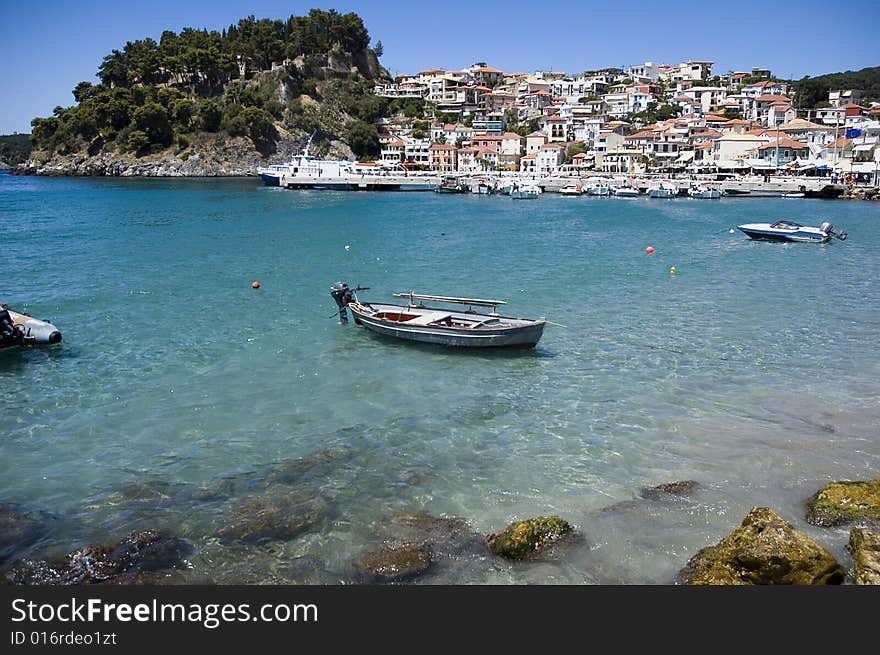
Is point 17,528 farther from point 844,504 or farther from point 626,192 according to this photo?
point 626,192

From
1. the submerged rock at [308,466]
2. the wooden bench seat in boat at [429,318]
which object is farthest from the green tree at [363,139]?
the submerged rock at [308,466]

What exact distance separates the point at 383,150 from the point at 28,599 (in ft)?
448

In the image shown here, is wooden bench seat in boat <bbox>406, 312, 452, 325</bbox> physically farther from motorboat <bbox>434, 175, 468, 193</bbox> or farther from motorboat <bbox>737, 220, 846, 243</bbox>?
motorboat <bbox>434, 175, 468, 193</bbox>

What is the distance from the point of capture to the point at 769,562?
8820 mm

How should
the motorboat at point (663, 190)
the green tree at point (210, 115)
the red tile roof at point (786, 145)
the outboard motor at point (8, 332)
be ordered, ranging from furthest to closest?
the green tree at point (210, 115) < the red tile roof at point (786, 145) < the motorboat at point (663, 190) < the outboard motor at point (8, 332)

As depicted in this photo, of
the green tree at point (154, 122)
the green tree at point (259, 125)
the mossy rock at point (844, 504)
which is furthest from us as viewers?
the green tree at point (259, 125)

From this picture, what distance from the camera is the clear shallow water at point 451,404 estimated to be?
11.2 metres

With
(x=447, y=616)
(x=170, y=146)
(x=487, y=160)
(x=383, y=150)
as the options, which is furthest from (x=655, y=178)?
(x=447, y=616)

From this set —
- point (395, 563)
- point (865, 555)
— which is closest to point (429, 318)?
point (395, 563)

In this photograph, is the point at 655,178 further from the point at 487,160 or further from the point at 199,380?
the point at 199,380

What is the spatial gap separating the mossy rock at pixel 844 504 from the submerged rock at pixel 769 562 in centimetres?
202

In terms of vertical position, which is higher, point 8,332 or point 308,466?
point 8,332

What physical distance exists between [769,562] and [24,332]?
20.0m

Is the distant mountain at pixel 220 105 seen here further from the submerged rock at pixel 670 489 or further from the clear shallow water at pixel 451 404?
the submerged rock at pixel 670 489
